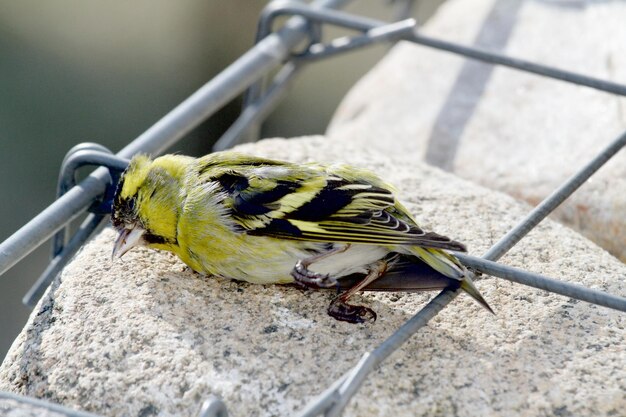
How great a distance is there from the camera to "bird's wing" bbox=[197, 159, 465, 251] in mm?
2879

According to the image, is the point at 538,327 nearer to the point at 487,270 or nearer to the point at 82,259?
the point at 487,270

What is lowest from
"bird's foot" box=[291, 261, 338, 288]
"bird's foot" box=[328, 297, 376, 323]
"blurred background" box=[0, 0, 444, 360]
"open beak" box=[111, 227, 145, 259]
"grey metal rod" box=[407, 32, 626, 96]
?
"blurred background" box=[0, 0, 444, 360]

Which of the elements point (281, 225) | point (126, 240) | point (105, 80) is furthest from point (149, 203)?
point (105, 80)

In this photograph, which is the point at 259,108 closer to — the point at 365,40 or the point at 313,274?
the point at 365,40

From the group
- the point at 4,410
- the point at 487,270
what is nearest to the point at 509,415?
the point at 487,270

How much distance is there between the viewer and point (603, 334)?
107 inches

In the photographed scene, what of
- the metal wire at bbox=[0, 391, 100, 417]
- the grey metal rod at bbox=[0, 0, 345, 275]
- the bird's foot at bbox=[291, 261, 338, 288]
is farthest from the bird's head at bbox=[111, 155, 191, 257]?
the metal wire at bbox=[0, 391, 100, 417]

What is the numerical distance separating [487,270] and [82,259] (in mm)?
1247

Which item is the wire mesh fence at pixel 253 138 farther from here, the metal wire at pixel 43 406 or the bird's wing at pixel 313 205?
the bird's wing at pixel 313 205

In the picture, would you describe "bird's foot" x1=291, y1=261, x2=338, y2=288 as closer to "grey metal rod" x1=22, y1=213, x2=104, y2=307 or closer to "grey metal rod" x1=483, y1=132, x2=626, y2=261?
"grey metal rod" x1=483, y1=132, x2=626, y2=261

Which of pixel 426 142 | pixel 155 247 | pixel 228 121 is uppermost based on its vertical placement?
pixel 155 247

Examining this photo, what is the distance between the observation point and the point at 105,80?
7.86 metres

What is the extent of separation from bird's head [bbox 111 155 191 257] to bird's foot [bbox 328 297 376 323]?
1.92 feet

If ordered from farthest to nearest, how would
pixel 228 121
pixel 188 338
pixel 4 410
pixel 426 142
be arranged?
pixel 228 121
pixel 426 142
pixel 188 338
pixel 4 410
